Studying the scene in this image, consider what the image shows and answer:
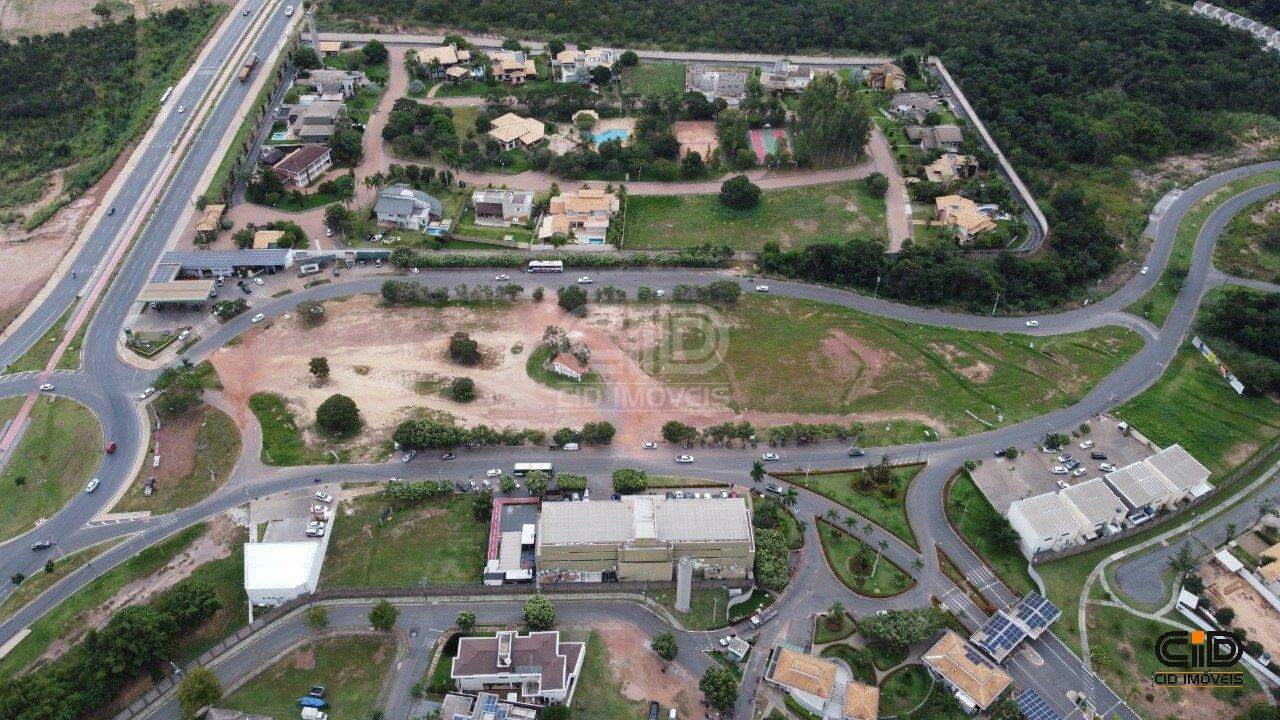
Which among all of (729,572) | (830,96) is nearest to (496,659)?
(729,572)

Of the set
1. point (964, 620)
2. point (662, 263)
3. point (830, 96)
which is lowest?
point (964, 620)

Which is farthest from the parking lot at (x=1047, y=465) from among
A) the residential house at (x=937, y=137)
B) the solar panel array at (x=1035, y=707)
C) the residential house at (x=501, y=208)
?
the residential house at (x=501, y=208)

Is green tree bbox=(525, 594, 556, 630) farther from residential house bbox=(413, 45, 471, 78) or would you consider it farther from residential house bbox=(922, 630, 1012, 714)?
residential house bbox=(413, 45, 471, 78)

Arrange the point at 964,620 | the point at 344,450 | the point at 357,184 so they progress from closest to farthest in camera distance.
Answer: the point at 964,620
the point at 344,450
the point at 357,184

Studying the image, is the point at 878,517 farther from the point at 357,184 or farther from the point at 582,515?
the point at 357,184

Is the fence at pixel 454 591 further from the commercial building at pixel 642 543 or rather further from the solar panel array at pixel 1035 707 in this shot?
the solar panel array at pixel 1035 707

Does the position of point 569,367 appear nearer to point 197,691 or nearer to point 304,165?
point 197,691

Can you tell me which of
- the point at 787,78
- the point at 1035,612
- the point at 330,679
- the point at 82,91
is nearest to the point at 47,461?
the point at 330,679
